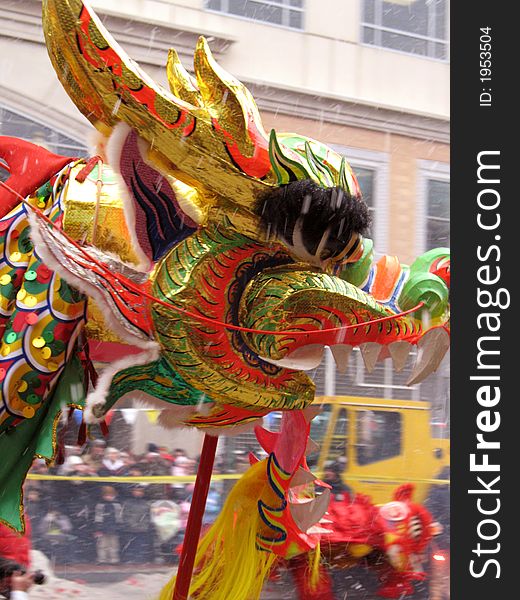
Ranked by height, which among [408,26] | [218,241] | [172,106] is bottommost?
[218,241]

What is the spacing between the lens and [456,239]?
260cm

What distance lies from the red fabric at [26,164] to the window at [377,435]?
2.53 metres

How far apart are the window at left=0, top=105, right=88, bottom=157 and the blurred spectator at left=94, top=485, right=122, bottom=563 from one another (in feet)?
4.66

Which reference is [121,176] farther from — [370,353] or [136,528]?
[136,528]

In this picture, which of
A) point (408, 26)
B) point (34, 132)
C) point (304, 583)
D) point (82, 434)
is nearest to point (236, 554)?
point (304, 583)

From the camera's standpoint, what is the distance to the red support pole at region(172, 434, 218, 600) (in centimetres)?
262

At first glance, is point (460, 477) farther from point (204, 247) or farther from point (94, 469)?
point (94, 469)

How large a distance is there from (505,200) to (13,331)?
4.33 feet

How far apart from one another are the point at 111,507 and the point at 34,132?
1.57m

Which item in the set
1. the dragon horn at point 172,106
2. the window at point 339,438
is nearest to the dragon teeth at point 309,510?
the dragon horn at point 172,106

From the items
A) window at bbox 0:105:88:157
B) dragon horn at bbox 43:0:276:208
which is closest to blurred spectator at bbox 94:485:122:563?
window at bbox 0:105:88:157

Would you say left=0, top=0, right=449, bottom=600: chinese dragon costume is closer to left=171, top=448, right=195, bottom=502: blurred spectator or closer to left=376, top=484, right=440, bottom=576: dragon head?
left=376, top=484, right=440, bottom=576: dragon head

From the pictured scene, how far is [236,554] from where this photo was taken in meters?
2.79

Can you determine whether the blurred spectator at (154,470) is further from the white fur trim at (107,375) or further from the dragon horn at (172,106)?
the dragon horn at (172,106)
